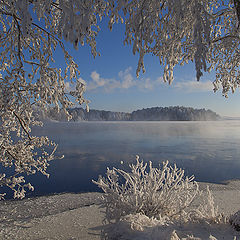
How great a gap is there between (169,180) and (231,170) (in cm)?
930

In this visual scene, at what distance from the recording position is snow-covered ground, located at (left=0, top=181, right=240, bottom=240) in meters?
2.53

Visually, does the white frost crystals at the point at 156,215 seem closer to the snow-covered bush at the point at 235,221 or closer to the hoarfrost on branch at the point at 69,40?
the snow-covered bush at the point at 235,221

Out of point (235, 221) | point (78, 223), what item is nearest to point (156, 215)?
point (235, 221)

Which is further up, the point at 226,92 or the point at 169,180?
the point at 226,92

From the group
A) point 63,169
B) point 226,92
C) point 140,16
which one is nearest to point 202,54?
point 140,16

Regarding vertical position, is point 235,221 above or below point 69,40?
below

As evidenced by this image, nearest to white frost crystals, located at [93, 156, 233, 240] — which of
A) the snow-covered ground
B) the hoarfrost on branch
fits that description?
the snow-covered ground

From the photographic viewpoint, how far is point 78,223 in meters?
4.30

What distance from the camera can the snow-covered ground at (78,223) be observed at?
8.29ft

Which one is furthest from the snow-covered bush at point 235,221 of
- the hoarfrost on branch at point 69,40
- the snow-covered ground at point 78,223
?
the hoarfrost on branch at point 69,40

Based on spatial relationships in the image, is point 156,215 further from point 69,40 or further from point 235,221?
point 69,40

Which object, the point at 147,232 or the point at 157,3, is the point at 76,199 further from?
the point at 157,3

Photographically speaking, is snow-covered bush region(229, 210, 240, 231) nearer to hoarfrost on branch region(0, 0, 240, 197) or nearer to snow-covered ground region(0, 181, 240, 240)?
snow-covered ground region(0, 181, 240, 240)

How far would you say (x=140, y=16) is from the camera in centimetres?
301
